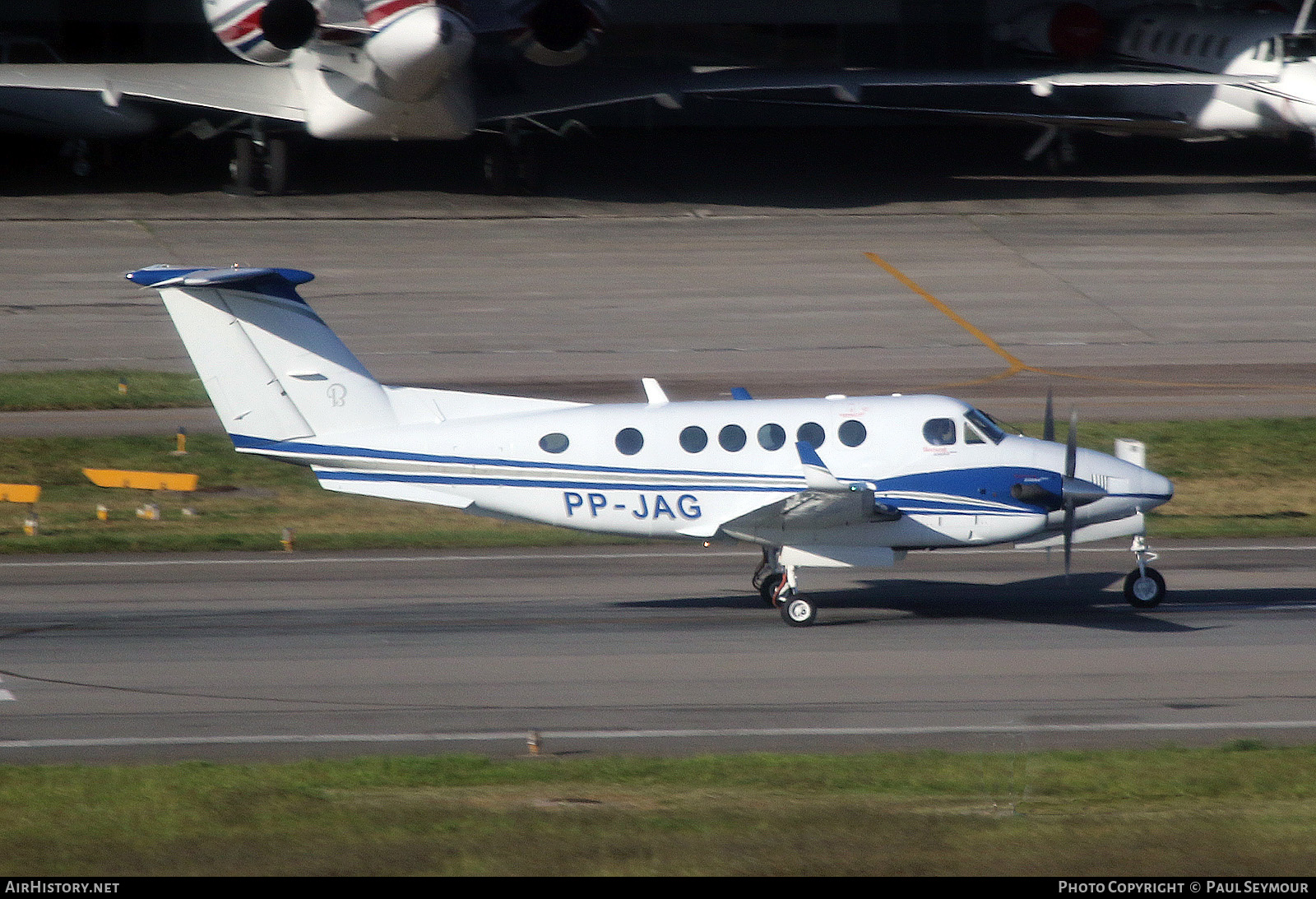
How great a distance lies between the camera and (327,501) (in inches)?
1001

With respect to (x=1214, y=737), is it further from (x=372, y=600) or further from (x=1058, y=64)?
(x=1058, y=64)

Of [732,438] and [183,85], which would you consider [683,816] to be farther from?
[183,85]

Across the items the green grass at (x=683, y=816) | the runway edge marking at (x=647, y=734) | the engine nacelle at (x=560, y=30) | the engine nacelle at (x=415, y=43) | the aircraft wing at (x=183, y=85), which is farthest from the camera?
the engine nacelle at (x=560, y=30)

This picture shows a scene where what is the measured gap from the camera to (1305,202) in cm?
4647

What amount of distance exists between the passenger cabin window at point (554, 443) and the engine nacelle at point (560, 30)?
2695 centimetres

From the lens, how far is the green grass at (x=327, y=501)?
22922 millimetres

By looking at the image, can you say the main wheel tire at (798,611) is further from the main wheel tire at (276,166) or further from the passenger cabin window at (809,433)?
the main wheel tire at (276,166)

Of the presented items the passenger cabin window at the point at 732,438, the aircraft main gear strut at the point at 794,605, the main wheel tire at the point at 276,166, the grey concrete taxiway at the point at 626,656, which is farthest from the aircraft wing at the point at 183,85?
the aircraft main gear strut at the point at 794,605

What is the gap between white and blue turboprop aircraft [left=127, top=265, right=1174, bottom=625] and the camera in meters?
17.5

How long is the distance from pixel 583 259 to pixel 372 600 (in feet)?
73.2

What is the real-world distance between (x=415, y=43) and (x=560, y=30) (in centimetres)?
576

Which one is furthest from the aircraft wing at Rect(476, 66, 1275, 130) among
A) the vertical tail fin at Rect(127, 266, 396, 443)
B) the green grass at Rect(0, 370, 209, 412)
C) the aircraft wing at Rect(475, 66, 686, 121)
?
the vertical tail fin at Rect(127, 266, 396, 443)

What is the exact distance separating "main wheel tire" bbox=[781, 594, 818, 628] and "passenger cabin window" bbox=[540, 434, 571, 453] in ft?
9.95

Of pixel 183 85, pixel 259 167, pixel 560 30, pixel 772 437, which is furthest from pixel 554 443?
pixel 259 167
